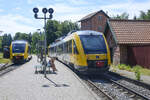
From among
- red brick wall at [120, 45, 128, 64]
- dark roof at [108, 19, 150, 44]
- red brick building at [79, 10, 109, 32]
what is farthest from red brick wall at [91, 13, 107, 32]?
red brick wall at [120, 45, 128, 64]

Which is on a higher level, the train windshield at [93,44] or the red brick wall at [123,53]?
the train windshield at [93,44]

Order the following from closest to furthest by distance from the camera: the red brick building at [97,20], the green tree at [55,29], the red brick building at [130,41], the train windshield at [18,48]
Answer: the red brick building at [130,41]
the train windshield at [18,48]
the red brick building at [97,20]
the green tree at [55,29]

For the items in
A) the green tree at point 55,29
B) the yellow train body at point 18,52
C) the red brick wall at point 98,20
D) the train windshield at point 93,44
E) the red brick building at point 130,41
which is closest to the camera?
the train windshield at point 93,44

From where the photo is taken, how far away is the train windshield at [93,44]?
14.1 metres

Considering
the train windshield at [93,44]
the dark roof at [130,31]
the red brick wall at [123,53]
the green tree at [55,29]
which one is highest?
the green tree at [55,29]

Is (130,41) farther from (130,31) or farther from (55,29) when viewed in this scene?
(55,29)

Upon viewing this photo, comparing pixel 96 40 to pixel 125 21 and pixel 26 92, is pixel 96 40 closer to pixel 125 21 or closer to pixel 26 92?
pixel 26 92

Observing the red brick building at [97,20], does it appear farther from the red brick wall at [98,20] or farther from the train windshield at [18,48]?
the train windshield at [18,48]

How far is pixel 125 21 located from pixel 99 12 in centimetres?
4155

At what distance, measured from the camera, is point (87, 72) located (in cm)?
1372

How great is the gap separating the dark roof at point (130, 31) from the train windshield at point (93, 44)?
667cm

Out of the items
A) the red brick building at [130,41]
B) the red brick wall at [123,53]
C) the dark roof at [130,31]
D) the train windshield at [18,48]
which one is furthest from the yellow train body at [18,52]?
the red brick wall at [123,53]

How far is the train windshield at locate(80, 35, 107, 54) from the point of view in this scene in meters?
14.1

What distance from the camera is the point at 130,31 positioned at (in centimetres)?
2281
